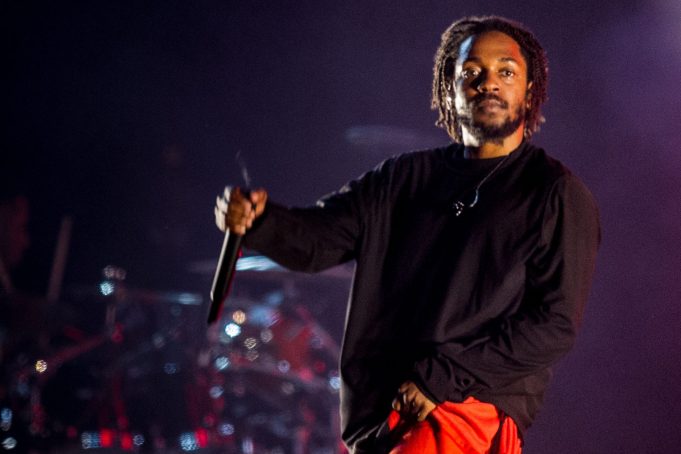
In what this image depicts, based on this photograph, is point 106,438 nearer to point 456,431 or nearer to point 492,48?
point 456,431

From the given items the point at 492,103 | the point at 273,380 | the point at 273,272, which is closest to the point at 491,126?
the point at 492,103

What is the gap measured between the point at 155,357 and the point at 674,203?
3.70m

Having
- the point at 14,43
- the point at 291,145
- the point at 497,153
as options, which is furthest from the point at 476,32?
the point at 14,43

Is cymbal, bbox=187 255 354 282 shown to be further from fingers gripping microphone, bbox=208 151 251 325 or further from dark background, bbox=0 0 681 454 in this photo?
fingers gripping microphone, bbox=208 151 251 325

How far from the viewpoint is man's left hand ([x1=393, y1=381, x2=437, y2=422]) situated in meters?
2.25

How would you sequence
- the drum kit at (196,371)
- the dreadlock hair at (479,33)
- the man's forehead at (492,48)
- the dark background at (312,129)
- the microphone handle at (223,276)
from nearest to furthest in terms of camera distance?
the microphone handle at (223,276) → the man's forehead at (492,48) → the dreadlock hair at (479,33) → the dark background at (312,129) → the drum kit at (196,371)

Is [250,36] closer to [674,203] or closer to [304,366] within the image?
[304,366]

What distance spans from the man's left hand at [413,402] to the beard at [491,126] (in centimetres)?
81

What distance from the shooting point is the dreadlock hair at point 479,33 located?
108 inches

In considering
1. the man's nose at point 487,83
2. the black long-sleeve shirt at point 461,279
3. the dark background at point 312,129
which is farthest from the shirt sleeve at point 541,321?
the dark background at point 312,129

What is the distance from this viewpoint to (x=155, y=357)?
6371mm

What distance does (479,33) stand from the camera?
8.86ft

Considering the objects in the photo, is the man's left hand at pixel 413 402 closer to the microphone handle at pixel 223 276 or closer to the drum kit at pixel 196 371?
the microphone handle at pixel 223 276

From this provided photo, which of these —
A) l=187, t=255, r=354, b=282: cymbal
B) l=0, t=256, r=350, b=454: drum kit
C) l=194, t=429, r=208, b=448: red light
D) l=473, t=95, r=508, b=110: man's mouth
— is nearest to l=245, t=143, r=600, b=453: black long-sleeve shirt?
l=473, t=95, r=508, b=110: man's mouth
